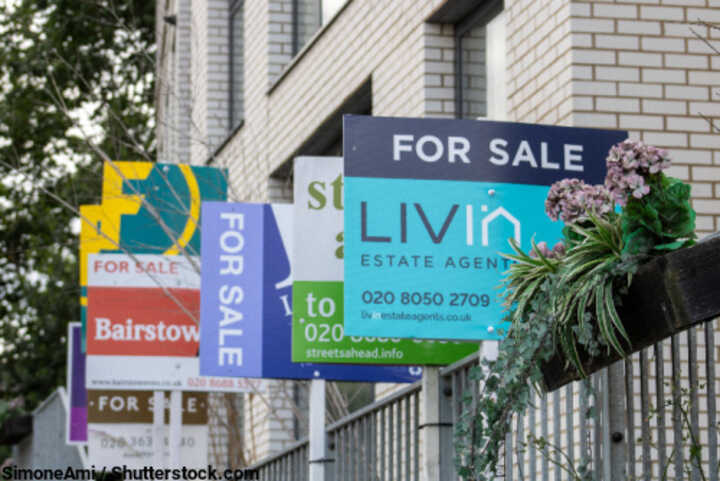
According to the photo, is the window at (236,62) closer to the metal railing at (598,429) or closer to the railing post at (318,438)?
the metal railing at (598,429)

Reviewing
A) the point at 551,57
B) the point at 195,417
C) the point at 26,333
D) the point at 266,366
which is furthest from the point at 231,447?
the point at 26,333

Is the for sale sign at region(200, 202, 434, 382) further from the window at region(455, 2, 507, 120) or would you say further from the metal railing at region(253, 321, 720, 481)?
the window at region(455, 2, 507, 120)

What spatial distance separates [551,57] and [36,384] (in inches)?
809

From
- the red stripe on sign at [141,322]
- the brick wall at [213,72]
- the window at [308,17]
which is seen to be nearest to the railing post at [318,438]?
the red stripe on sign at [141,322]

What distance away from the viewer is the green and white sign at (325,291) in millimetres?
6945

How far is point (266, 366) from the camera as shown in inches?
316

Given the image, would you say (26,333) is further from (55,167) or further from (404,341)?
(404,341)

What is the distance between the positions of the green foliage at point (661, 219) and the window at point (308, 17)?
866cm

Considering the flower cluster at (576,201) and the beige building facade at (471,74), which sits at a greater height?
the beige building facade at (471,74)

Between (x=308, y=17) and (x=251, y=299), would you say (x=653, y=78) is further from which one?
(x=308, y=17)

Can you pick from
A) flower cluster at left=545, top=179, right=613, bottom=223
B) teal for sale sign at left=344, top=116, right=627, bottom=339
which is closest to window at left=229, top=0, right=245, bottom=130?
teal for sale sign at left=344, top=116, right=627, bottom=339

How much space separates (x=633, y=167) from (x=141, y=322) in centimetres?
776

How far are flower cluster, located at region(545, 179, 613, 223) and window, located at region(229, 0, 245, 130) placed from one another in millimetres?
12263

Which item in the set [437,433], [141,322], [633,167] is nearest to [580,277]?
[633,167]
